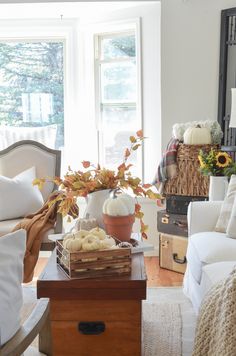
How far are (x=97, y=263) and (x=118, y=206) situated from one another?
0.38 metres

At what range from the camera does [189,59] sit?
341 cm

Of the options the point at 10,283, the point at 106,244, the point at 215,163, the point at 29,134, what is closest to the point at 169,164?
the point at 215,163

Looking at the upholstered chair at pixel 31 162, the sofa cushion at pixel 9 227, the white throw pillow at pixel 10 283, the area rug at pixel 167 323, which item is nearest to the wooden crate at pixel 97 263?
the area rug at pixel 167 323

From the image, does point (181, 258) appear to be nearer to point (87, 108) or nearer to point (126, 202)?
point (126, 202)

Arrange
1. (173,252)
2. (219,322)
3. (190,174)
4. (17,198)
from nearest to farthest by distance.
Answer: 1. (219,322)
2. (17,198)
3. (190,174)
4. (173,252)

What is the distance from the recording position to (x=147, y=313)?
2.59 m

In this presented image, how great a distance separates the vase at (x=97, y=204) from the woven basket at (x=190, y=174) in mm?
1261

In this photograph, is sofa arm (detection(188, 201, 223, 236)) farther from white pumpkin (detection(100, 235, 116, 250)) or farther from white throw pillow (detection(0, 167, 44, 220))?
white throw pillow (detection(0, 167, 44, 220))

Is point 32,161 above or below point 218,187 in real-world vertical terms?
above

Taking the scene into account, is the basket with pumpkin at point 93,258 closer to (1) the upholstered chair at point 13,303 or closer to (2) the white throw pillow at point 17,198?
(1) the upholstered chair at point 13,303

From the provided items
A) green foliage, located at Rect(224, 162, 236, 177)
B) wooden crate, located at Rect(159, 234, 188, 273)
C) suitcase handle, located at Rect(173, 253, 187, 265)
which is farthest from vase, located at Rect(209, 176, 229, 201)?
suitcase handle, located at Rect(173, 253, 187, 265)

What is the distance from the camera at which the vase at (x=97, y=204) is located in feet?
6.74

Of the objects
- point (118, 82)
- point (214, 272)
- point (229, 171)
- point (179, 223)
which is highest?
point (118, 82)

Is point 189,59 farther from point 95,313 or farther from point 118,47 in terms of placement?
point 95,313
